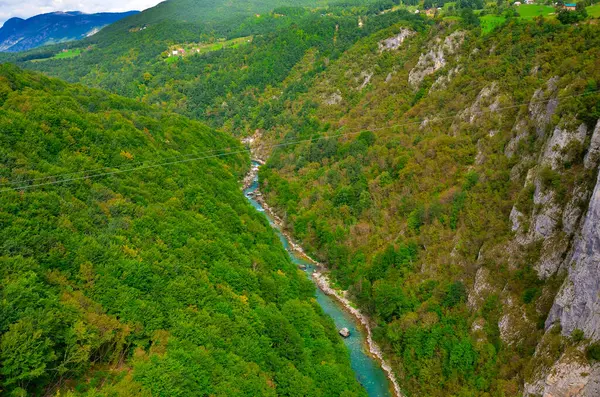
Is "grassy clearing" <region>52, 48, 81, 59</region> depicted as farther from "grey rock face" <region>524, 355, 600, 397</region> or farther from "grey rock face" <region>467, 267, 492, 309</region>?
"grey rock face" <region>524, 355, 600, 397</region>

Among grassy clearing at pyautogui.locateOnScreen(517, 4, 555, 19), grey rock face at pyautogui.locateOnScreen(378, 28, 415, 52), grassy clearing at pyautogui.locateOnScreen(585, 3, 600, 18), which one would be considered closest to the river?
grassy clearing at pyautogui.locateOnScreen(585, 3, 600, 18)

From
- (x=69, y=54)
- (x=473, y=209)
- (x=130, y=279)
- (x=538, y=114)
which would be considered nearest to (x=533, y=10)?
(x=538, y=114)

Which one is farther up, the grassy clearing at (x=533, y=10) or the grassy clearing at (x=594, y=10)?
the grassy clearing at (x=533, y=10)

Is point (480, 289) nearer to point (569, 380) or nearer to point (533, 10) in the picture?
point (569, 380)

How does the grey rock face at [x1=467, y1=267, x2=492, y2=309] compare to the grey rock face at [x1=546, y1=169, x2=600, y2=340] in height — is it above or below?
below

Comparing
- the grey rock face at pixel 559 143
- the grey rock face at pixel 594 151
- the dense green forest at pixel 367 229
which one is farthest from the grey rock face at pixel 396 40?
the grey rock face at pixel 594 151

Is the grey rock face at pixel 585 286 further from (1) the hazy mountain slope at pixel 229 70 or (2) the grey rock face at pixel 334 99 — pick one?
(1) the hazy mountain slope at pixel 229 70

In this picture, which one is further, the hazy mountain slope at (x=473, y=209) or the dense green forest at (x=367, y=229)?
the hazy mountain slope at (x=473, y=209)
